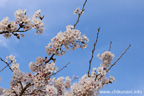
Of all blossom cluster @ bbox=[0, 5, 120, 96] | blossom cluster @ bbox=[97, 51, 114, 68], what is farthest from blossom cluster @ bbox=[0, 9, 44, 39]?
blossom cluster @ bbox=[97, 51, 114, 68]

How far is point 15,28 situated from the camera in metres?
4.72

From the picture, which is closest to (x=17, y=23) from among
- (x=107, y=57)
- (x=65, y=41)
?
(x=65, y=41)

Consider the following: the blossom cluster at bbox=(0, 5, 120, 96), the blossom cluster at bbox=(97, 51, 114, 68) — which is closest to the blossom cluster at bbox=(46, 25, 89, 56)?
the blossom cluster at bbox=(0, 5, 120, 96)

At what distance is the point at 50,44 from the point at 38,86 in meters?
1.02

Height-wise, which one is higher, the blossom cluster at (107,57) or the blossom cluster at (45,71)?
the blossom cluster at (107,57)

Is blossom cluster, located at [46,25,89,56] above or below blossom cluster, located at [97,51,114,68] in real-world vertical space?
below

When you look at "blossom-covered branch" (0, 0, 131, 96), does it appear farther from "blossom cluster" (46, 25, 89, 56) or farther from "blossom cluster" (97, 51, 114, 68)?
"blossom cluster" (97, 51, 114, 68)

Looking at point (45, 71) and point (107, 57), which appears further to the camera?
point (107, 57)

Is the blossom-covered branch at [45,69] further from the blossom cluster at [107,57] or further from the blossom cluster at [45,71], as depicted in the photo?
the blossom cluster at [107,57]

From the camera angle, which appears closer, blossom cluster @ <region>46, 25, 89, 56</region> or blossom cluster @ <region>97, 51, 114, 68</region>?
blossom cluster @ <region>46, 25, 89, 56</region>

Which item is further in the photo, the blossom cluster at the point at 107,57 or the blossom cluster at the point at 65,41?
the blossom cluster at the point at 107,57

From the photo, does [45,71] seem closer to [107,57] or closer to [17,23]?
[17,23]

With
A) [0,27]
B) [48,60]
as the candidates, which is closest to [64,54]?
[48,60]

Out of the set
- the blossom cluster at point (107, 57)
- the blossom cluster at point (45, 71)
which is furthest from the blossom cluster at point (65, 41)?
the blossom cluster at point (107, 57)
